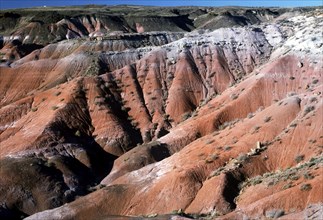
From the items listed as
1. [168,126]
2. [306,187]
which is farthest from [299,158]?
[168,126]

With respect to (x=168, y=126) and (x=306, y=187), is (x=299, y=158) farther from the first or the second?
(x=168, y=126)

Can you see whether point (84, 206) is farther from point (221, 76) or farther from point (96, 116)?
point (221, 76)

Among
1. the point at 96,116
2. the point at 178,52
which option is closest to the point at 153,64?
the point at 178,52

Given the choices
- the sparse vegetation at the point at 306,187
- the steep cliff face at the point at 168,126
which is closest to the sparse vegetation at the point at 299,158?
the steep cliff face at the point at 168,126

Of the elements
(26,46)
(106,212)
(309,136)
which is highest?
(26,46)

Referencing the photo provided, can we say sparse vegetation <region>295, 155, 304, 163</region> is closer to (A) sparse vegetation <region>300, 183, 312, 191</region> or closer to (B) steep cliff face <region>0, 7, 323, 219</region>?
(B) steep cliff face <region>0, 7, 323, 219</region>

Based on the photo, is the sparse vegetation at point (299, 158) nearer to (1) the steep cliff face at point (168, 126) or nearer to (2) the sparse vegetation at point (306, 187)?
(1) the steep cliff face at point (168, 126)

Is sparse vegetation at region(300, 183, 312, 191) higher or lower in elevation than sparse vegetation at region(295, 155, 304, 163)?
higher

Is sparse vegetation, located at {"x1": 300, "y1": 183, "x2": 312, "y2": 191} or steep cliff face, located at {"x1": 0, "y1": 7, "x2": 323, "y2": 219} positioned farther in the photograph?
steep cliff face, located at {"x1": 0, "y1": 7, "x2": 323, "y2": 219}

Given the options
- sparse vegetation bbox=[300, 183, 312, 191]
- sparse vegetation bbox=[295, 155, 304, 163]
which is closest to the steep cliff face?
sparse vegetation bbox=[295, 155, 304, 163]
